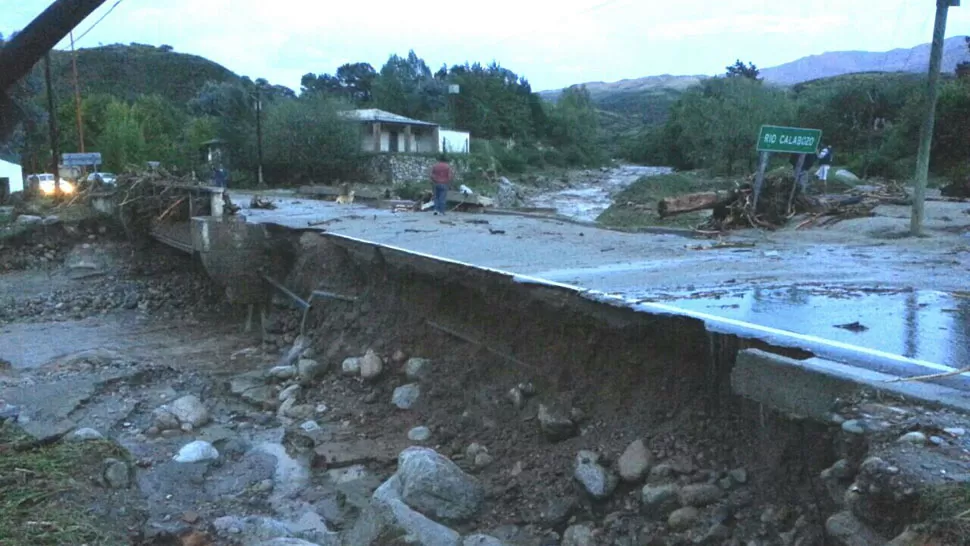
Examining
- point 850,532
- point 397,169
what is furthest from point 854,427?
point 397,169

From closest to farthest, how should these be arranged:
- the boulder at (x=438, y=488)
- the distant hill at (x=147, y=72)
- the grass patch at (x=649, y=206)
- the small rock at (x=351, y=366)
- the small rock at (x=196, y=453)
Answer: the boulder at (x=438, y=488), the small rock at (x=196, y=453), the small rock at (x=351, y=366), the grass patch at (x=649, y=206), the distant hill at (x=147, y=72)

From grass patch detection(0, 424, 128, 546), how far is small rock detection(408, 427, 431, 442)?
2534 millimetres

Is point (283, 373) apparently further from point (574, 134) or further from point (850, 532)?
point (574, 134)

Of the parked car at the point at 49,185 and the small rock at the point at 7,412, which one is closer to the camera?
the small rock at the point at 7,412

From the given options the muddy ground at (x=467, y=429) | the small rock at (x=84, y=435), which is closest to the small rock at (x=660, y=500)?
the muddy ground at (x=467, y=429)

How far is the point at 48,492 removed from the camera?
17.8 feet

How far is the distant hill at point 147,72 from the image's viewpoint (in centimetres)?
9462

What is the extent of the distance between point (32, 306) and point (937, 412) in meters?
16.2

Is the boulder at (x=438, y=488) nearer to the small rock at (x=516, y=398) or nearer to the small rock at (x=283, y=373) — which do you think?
the small rock at (x=516, y=398)

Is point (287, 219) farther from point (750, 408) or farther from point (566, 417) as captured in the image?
point (750, 408)

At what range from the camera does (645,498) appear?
16.4 feet

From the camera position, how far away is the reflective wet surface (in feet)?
15.4

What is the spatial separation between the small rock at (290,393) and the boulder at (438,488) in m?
3.57

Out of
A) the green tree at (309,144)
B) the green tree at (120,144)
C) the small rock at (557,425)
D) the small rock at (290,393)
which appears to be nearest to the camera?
the small rock at (557,425)
